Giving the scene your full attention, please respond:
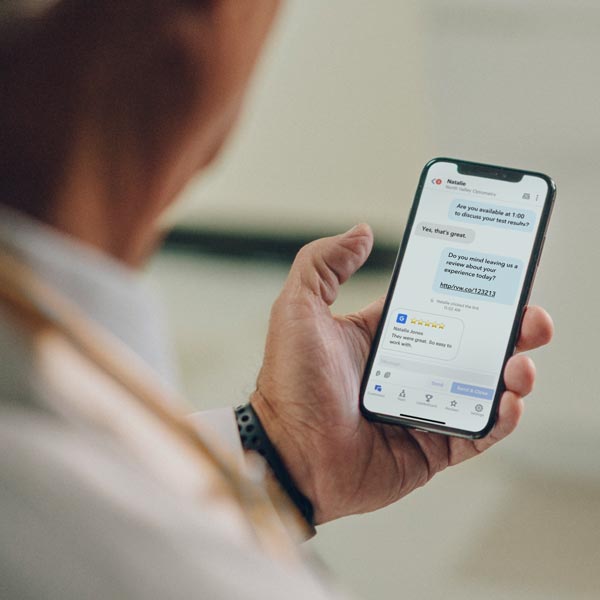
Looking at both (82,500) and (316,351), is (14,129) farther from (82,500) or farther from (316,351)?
(316,351)

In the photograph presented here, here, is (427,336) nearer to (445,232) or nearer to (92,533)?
(445,232)

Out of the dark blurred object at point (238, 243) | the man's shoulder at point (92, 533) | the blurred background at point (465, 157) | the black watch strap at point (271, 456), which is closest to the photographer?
the man's shoulder at point (92, 533)

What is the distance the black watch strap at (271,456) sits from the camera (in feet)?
2.30

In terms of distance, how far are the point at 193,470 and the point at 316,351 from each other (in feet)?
1.43

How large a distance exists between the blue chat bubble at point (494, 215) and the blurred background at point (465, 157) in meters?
0.71

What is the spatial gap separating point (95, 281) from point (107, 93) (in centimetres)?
6

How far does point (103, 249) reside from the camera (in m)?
0.32

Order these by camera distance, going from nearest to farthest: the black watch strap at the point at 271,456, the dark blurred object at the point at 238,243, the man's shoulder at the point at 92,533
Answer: the man's shoulder at the point at 92,533 < the black watch strap at the point at 271,456 < the dark blurred object at the point at 238,243

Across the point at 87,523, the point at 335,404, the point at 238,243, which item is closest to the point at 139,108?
the point at 87,523

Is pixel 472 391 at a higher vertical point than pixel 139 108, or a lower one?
lower

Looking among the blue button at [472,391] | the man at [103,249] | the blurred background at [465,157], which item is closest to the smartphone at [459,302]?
the blue button at [472,391]

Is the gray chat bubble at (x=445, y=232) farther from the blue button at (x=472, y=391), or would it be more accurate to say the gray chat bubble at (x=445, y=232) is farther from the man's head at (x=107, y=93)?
the man's head at (x=107, y=93)

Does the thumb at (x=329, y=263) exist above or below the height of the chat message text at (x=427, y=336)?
above

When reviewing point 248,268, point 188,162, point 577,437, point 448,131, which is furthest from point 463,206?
point 248,268
